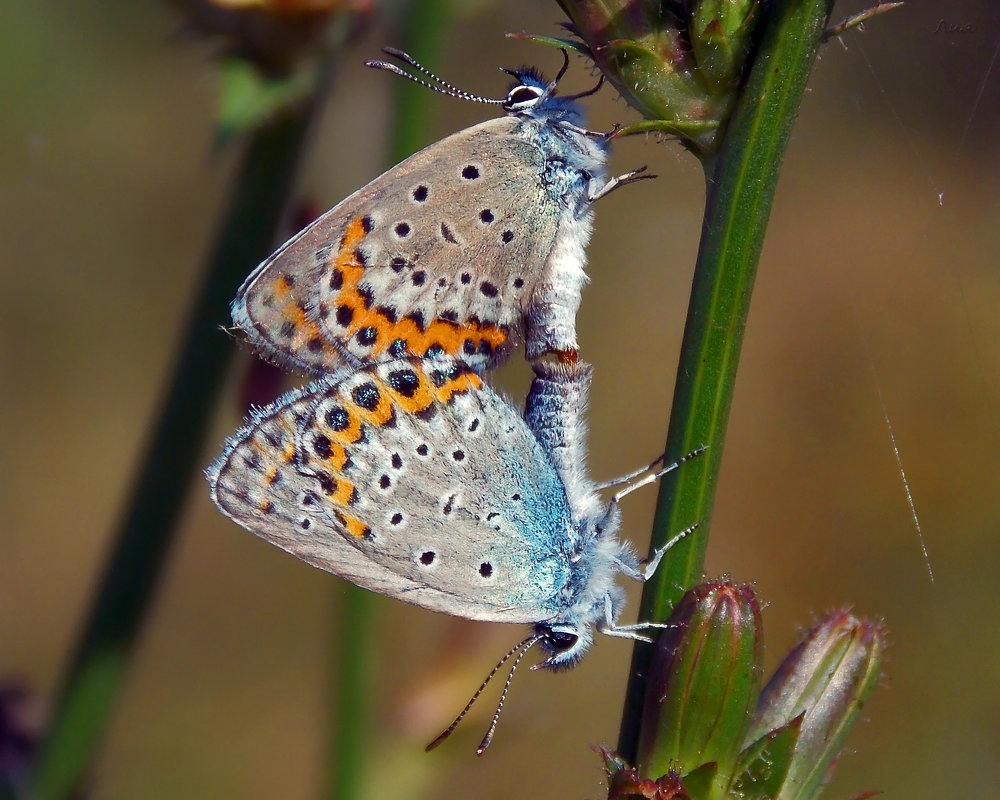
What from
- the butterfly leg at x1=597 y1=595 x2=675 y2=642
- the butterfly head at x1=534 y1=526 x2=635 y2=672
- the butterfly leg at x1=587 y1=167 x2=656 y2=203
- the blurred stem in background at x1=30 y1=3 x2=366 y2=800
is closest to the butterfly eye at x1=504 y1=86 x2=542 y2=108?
the butterfly leg at x1=587 y1=167 x2=656 y2=203

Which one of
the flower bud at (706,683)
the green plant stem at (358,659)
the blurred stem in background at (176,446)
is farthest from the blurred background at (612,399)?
the flower bud at (706,683)

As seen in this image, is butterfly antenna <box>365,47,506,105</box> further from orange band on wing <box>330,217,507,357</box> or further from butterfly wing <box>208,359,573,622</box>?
butterfly wing <box>208,359,573,622</box>

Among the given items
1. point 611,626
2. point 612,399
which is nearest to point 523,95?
point 611,626

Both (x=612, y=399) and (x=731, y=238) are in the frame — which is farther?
(x=612, y=399)

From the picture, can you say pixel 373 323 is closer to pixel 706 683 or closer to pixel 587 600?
pixel 587 600

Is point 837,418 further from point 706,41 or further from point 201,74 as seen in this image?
point 706,41
